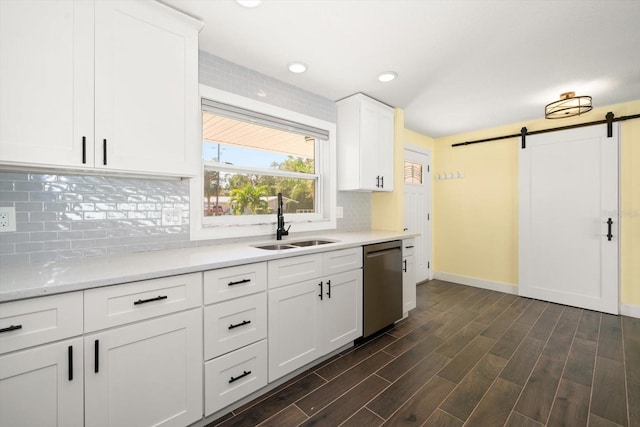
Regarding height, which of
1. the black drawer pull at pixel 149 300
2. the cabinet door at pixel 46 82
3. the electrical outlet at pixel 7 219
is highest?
the cabinet door at pixel 46 82

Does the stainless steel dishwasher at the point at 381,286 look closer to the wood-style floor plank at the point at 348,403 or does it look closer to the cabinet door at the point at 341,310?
the cabinet door at the point at 341,310

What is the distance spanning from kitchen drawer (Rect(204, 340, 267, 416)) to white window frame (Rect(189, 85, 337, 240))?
0.93m

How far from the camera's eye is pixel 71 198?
1.65 meters

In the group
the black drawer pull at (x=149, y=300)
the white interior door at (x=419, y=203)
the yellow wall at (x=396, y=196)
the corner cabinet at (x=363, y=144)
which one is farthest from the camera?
the white interior door at (x=419, y=203)

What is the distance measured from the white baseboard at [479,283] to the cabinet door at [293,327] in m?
3.32

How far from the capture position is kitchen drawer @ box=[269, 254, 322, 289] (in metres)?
1.92

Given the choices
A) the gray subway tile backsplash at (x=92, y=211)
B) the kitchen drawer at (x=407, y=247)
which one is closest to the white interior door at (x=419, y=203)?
the kitchen drawer at (x=407, y=247)

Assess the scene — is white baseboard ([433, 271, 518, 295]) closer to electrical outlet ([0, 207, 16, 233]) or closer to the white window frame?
the white window frame

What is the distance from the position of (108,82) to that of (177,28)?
57 cm

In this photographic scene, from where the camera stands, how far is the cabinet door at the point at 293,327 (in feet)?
6.29

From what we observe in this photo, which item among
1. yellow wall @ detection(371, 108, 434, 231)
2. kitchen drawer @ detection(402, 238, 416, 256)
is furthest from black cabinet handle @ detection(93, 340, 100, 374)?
yellow wall @ detection(371, 108, 434, 231)

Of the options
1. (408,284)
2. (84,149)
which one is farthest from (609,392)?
(84,149)

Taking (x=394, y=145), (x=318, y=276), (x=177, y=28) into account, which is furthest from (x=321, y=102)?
(x=318, y=276)

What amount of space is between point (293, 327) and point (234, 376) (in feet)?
1.61
